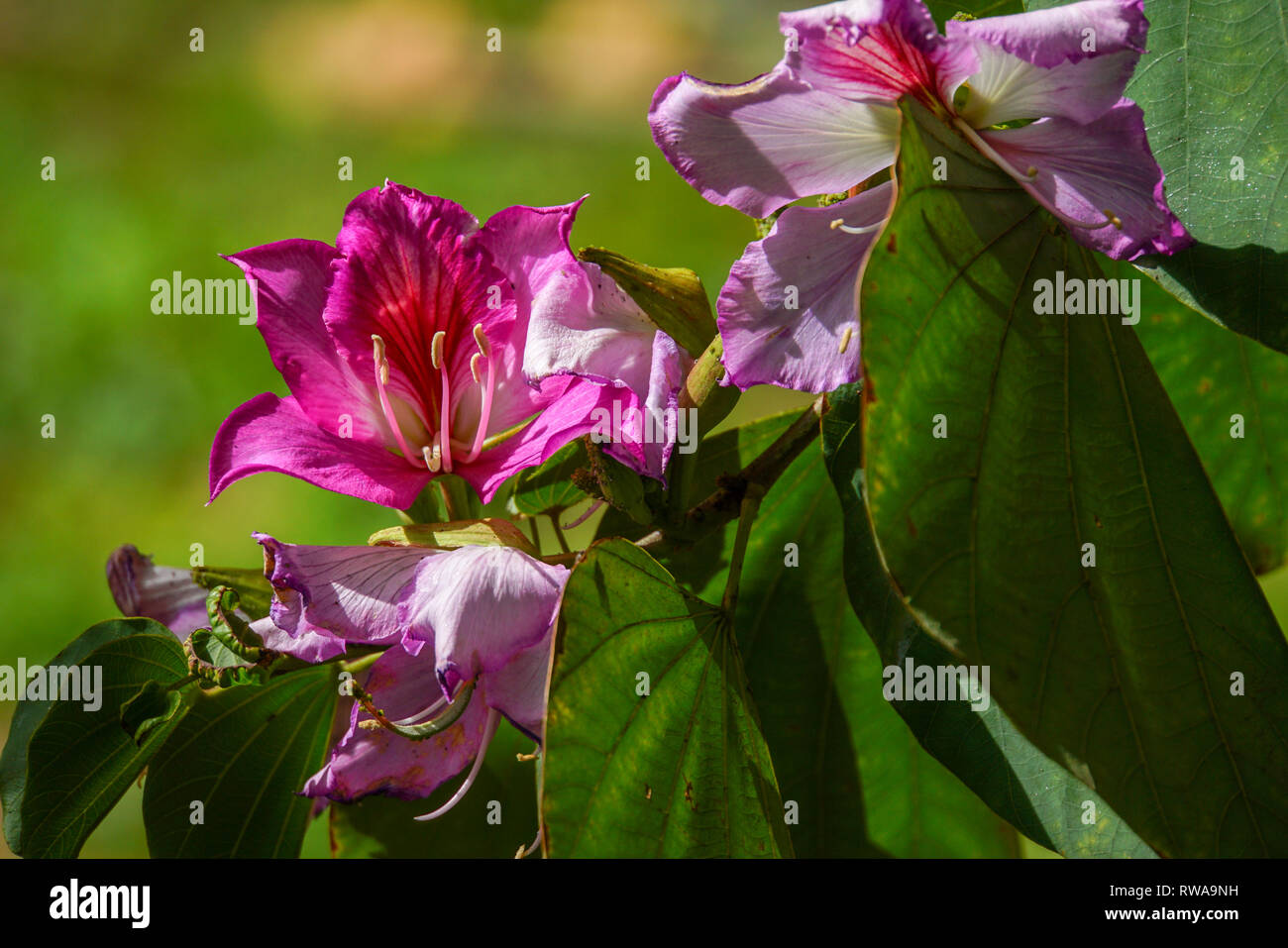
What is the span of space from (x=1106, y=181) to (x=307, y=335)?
1.13 ft

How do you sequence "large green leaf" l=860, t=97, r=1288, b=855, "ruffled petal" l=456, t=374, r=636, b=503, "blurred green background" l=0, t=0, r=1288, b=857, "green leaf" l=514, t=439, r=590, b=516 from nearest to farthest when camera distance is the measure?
1. "large green leaf" l=860, t=97, r=1288, b=855
2. "ruffled petal" l=456, t=374, r=636, b=503
3. "green leaf" l=514, t=439, r=590, b=516
4. "blurred green background" l=0, t=0, r=1288, b=857

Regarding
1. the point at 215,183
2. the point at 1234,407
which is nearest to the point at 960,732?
the point at 1234,407

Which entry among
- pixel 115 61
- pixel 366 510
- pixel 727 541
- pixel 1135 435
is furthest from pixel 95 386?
pixel 1135 435

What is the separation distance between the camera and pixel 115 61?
3.59 metres

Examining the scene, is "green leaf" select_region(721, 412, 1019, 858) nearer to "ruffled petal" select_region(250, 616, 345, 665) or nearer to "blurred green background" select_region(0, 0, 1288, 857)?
"ruffled petal" select_region(250, 616, 345, 665)

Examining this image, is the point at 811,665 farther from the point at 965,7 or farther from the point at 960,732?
the point at 965,7

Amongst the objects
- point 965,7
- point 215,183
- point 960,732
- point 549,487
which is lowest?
point 960,732

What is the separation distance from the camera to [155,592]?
65 cm

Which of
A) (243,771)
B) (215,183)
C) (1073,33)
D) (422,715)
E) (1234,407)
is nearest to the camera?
(1073,33)

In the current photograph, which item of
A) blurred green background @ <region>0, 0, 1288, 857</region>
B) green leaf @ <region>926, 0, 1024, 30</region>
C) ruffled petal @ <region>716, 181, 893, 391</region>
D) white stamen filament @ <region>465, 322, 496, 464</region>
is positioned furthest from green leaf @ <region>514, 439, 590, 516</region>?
blurred green background @ <region>0, 0, 1288, 857</region>

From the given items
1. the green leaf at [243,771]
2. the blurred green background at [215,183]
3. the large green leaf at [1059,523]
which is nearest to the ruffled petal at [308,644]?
the green leaf at [243,771]

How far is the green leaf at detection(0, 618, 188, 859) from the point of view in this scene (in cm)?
55

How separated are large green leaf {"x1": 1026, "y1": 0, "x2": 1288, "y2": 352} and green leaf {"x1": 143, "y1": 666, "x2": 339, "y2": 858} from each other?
454 mm

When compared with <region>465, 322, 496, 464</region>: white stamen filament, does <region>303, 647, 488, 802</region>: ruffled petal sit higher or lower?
lower
